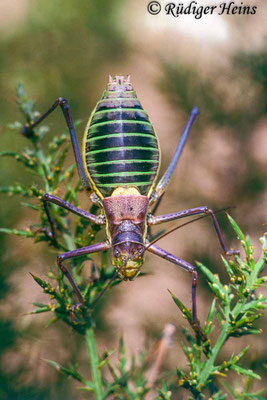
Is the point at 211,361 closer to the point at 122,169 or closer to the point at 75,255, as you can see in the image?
the point at 75,255

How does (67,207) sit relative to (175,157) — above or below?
below

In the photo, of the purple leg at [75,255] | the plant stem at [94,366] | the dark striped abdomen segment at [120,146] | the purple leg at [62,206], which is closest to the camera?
the plant stem at [94,366]

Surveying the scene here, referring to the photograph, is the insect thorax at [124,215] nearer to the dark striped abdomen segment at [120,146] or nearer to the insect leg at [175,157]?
the dark striped abdomen segment at [120,146]

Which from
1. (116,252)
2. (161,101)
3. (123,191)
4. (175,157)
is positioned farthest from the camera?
(161,101)

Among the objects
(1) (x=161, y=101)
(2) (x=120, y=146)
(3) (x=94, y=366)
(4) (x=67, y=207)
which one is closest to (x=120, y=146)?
(2) (x=120, y=146)

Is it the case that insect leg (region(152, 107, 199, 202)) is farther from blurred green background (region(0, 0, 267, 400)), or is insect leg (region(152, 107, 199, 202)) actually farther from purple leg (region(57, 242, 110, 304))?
purple leg (region(57, 242, 110, 304))

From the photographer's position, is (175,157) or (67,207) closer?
(67,207)

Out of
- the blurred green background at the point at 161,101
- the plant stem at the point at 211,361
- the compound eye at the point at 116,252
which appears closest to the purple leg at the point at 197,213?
the blurred green background at the point at 161,101

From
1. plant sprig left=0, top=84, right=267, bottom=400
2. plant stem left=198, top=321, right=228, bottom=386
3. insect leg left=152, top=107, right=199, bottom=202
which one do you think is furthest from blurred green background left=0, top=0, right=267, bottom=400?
plant stem left=198, top=321, right=228, bottom=386
